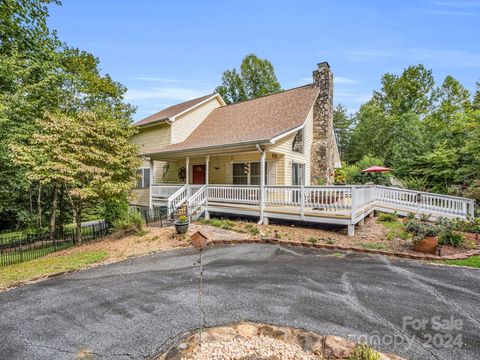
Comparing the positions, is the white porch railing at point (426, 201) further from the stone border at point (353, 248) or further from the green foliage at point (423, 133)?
the stone border at point (353, 248)

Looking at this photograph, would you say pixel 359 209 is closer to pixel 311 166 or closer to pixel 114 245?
pixel 311 166

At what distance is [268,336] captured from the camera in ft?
9.25

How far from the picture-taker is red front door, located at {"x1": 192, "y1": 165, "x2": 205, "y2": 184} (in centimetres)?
1434

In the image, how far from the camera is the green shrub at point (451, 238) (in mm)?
6582

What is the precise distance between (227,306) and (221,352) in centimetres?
108

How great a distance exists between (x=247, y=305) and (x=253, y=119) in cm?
1130

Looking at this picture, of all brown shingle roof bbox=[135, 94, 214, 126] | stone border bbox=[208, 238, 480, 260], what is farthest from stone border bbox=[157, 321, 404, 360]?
brown shingle roof bbox=[135, 94, 214, 126]

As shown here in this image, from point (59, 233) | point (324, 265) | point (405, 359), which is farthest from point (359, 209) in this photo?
point (59, 233)

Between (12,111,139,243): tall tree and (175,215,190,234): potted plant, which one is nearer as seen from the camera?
(12,111,139,243): tall tree

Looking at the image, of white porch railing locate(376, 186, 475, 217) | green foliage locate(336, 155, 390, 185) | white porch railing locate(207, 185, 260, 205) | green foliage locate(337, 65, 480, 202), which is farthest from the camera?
green foliage locate(336, 155, 390, 185)

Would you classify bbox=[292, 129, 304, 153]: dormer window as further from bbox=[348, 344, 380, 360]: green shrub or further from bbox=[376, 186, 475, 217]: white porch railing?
bbox=[348, 344, 380, 360]: green shrub

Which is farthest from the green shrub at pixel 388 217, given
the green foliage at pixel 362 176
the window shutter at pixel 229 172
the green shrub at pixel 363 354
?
the green foliage at pixel 362 176

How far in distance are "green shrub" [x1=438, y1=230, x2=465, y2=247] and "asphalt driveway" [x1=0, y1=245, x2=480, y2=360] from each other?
1.74 metres

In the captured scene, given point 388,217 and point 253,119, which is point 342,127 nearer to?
point 253,119
